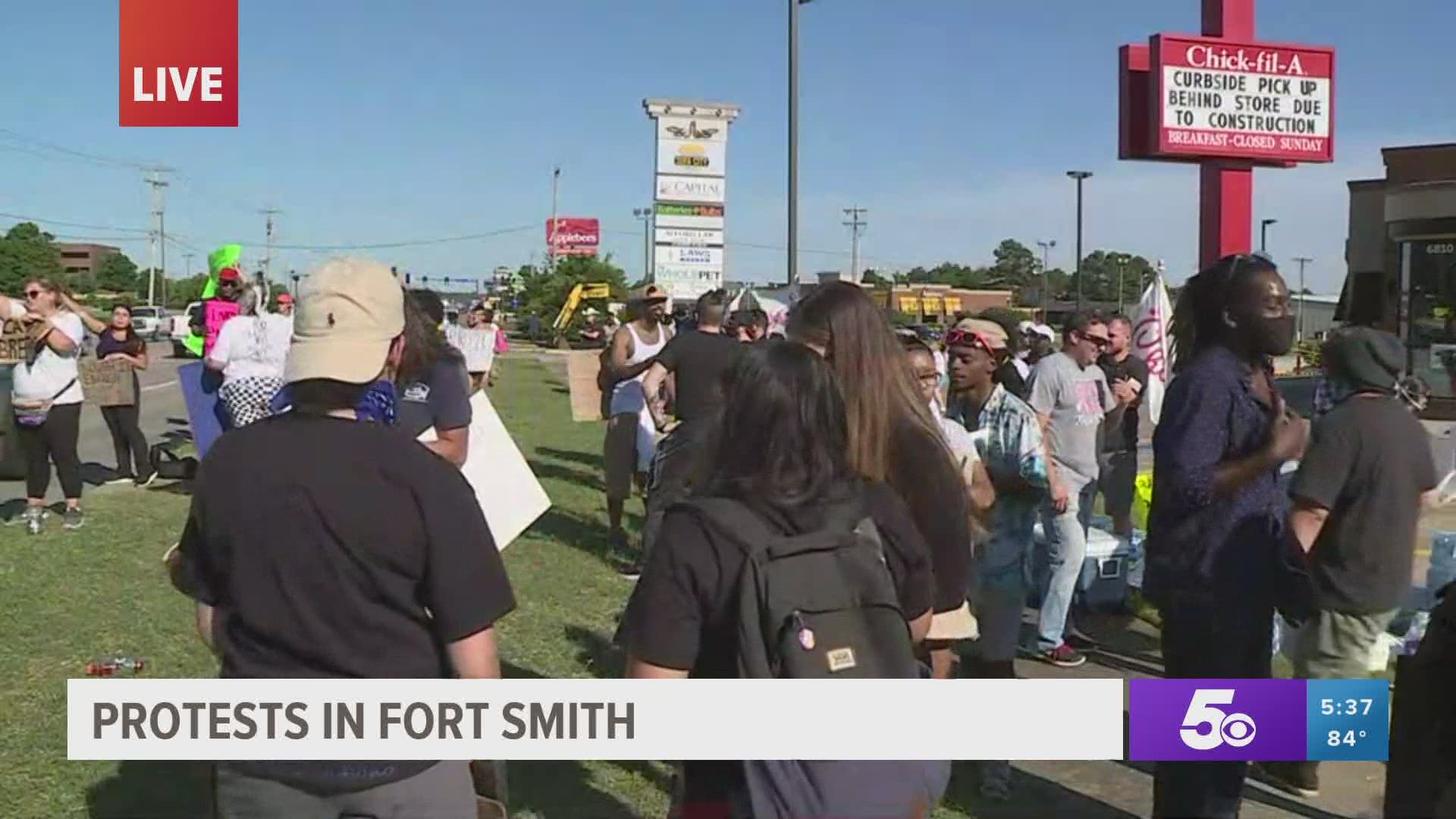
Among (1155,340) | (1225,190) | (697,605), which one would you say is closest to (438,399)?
(697,605)

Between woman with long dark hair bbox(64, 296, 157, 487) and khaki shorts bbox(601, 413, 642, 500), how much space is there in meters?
5.08

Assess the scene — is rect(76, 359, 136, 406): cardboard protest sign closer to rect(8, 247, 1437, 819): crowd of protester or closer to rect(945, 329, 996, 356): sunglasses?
rect(8, 247, 1437, 819): crowd of protester

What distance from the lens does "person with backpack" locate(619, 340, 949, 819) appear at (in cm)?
221

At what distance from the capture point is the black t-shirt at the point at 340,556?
2.33 meters

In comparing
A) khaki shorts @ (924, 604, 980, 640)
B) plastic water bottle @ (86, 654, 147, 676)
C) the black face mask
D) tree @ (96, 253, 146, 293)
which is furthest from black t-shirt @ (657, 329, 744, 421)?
tree @ (96, 253, 146, 293)

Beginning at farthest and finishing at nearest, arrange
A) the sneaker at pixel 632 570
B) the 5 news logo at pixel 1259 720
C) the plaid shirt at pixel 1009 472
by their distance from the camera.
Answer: the sneaker at pixel 632 570 < the plaid shirt at pixel 1009 472 < the 5 news logo at pixel 1259 720

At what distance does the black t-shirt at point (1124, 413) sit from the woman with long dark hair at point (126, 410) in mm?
8201

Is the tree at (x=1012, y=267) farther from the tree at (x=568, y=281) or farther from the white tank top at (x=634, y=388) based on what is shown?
the white tank top at (x=634, y=388)

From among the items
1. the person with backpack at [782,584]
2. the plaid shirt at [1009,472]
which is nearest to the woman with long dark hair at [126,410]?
the plaid shirt at [1009,472]

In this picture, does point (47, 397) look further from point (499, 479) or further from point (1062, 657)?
point (1062, 657)

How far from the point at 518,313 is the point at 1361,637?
69272 millimetres

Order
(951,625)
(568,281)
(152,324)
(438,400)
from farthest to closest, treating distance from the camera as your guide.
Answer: (568,281)
(152,324)
(438,400)
(951,625)

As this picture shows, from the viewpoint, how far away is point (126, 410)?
38.2 feet

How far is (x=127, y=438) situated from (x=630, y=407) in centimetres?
571
